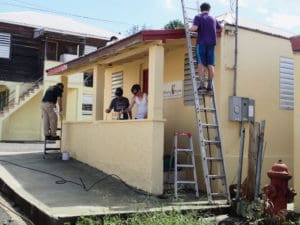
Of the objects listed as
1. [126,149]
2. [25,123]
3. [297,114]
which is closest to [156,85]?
[126,149]

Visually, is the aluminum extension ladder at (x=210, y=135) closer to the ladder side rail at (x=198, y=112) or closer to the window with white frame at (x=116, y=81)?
the ladder side rail at (x=198, y=112)

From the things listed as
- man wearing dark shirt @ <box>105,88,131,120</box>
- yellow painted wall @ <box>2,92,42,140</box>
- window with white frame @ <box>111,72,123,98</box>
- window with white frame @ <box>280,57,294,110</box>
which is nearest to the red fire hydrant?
window with white frame @ <box>280,57,294,110</box>

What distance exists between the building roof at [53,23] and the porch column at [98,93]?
52.9ft

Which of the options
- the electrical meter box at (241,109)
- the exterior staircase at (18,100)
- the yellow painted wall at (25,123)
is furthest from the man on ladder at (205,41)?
the yellow painted wall at (25,123)

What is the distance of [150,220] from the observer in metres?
6.20

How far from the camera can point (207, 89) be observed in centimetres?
852

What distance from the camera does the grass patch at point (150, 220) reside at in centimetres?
605

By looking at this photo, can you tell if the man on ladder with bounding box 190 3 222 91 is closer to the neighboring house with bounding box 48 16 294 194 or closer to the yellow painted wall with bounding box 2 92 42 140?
the neighboring house with bounding box 48 16 294 194

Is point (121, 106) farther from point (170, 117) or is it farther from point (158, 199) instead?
point (158, 199)

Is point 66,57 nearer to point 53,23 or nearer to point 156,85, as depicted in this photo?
point 53,23

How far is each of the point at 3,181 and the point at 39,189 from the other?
3.97ft

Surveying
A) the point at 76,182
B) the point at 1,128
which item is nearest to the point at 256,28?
the point at 76,182

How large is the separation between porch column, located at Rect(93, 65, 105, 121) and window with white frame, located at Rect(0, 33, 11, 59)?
17049 millimetres

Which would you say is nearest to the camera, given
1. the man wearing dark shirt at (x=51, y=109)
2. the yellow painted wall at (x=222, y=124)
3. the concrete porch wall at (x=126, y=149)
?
the concrete porch wall at (x=126, y=149)
